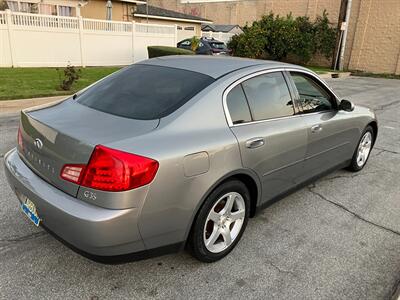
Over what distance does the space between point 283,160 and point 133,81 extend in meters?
1.50

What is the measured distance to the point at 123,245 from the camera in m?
2.20

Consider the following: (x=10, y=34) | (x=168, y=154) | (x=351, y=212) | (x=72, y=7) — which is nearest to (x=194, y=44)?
(x=72, y=7)

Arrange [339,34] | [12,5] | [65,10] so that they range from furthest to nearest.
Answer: [339,34] < [65,10] < [12,5]

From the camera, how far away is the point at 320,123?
Answer: 364 centimetres

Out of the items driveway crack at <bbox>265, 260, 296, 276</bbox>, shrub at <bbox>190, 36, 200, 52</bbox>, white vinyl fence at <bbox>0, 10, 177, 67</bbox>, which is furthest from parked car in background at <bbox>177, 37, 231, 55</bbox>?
driveway crack at <bbox>265, 260, 296, 276</bbox>

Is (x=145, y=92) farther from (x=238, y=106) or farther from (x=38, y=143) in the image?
(x=38, y=143)

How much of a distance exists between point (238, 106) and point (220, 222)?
93 cm

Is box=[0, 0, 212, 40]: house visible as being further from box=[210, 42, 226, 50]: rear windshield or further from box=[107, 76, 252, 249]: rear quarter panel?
box=[107, 76, 252, 249]: rear quarter panel

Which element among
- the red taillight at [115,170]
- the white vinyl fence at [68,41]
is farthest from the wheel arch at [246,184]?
the white vinyl fence at [68,41]

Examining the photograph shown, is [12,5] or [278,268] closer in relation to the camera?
[278,268]

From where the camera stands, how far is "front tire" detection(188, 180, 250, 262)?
257cm

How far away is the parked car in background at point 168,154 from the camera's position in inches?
85.4

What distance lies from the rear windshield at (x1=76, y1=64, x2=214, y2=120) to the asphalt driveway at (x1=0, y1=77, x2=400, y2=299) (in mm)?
1172

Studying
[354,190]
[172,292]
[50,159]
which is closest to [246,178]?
[172,292]
